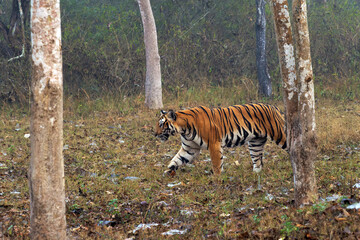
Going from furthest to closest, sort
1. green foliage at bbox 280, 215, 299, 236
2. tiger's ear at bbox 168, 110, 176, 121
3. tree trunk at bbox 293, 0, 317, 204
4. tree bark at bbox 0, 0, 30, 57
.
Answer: tree bark at bbox 0, 0, 30, 57, tiger's ear at bbox 168, 110, 176, 121, tree trunk at bbox 293, 0, 317, 204, green foliage at bbox 280, 215, 299, 236

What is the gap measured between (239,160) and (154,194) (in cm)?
267

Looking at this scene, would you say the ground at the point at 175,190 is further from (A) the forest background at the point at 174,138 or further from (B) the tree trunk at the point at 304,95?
(B) the tree trunk at the point at 304,95

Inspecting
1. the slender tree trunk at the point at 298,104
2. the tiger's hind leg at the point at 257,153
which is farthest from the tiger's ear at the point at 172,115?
the slender tree trunk at the point at 298,104

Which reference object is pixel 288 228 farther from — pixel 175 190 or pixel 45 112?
pixel 175 190

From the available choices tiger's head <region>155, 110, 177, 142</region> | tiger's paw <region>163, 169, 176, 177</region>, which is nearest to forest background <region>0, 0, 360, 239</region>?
tiger's paw <region>163, 169, 176, 177</region>

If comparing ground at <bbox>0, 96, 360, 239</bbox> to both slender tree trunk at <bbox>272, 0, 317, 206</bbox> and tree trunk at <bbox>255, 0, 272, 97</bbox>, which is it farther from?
tree trunk at <bbox>255, 0, 272, 97</bbox>

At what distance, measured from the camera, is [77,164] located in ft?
27.8

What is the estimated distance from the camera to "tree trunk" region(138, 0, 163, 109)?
552 inches

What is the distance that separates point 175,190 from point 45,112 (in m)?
3.12

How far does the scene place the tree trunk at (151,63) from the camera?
1402cm

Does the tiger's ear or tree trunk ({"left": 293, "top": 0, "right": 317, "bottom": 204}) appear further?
the tiger's ear

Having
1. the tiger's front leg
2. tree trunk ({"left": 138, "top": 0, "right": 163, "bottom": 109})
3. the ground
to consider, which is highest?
tree trunk ({"left": 138, "top": 0, "right": 163, "bottom": 109})

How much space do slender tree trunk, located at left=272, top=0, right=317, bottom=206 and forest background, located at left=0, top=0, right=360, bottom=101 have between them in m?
9.71

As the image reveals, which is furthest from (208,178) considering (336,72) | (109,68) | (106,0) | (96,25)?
(106,0)
